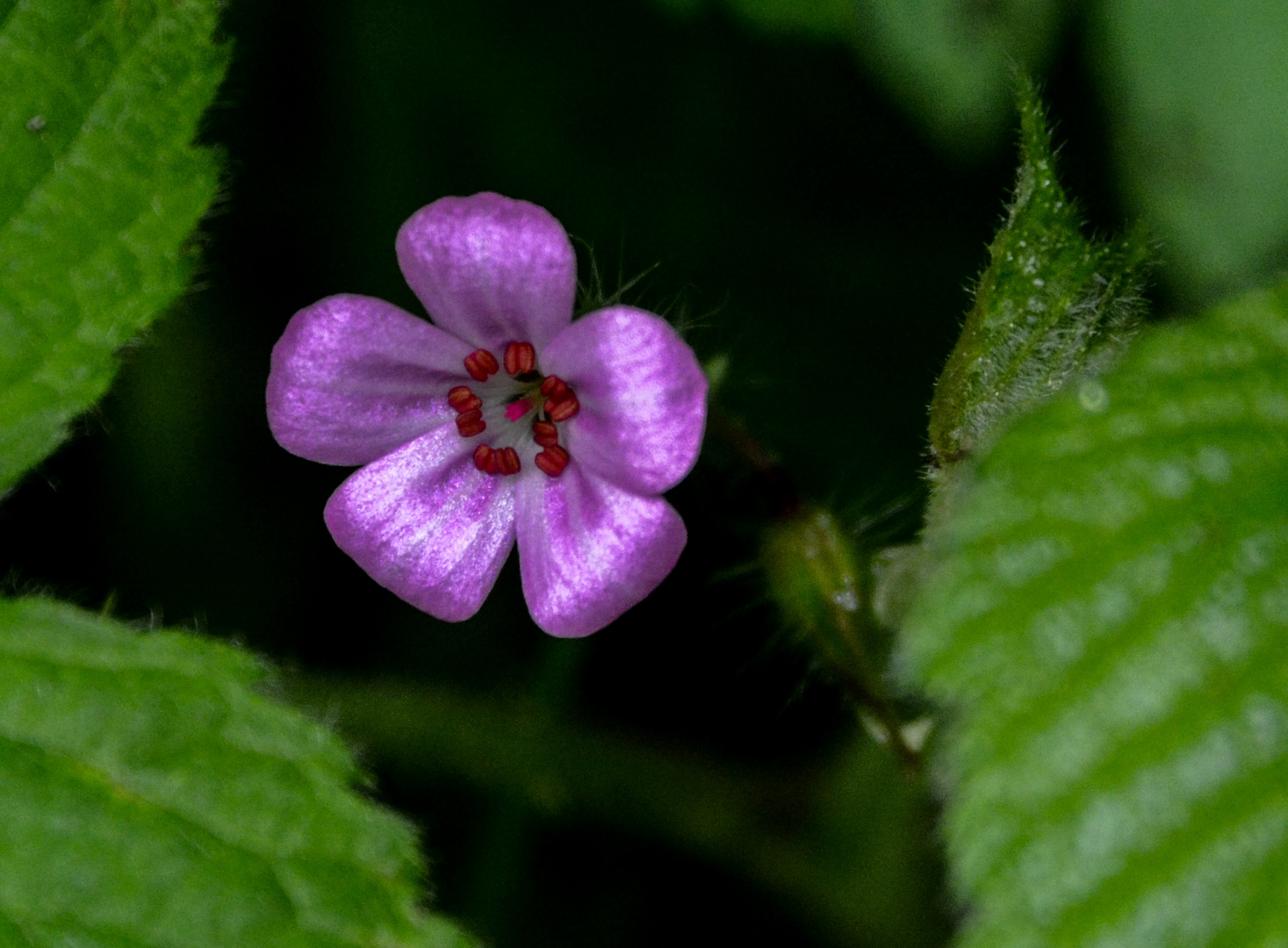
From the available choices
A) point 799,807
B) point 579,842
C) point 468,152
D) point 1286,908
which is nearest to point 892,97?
point 468,152

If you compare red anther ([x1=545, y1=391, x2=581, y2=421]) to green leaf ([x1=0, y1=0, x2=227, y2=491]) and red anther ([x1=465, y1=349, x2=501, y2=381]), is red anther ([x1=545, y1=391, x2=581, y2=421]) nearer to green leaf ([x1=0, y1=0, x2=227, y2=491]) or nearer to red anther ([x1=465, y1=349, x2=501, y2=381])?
red anther ([x1=465, y1=349, x2=501, y2=381])

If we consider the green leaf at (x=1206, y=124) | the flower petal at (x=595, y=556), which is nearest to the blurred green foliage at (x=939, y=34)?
the green leaf at (x=1206, y=124)

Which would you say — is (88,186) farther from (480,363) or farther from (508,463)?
(508,463)

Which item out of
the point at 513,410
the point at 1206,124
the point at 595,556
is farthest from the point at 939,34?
the point at 595,556

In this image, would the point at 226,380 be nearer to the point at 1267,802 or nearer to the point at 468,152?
the point at 468,152

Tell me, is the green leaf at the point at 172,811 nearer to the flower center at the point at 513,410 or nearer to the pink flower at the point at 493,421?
the pink flower at the point at 493,421

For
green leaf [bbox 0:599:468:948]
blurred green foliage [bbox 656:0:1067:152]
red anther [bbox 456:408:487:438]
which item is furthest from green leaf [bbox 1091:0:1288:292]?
green leaf [bbox 0:599:468:948]
